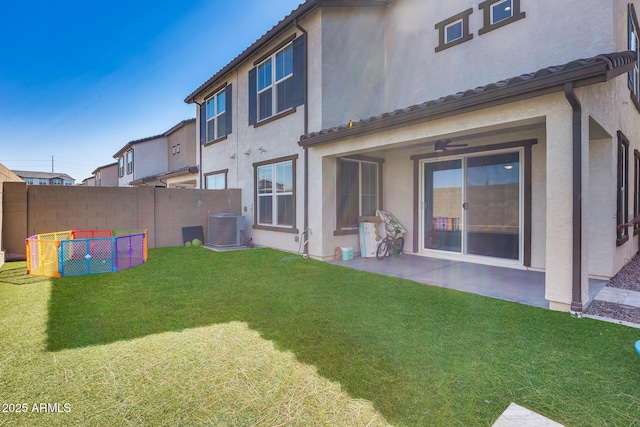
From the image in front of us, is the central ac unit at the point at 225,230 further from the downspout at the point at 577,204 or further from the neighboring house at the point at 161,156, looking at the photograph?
the downspout at the point at 577,204

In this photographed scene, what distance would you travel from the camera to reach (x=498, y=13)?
6.79 m

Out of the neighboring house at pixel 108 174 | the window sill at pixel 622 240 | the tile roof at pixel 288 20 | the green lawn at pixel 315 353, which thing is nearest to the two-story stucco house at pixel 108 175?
the neighboring house at pixel 108 174

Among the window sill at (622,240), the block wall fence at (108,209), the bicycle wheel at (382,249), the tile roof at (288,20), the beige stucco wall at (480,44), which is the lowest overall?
the bicycle wheel at (382,249)

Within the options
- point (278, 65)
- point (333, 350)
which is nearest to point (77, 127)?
point (278, 65)

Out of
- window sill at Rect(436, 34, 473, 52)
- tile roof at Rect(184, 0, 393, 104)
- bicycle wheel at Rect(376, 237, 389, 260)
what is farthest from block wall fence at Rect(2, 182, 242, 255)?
window sill at Rect(436, 34, 473, 52)

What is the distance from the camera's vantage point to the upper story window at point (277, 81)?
28.1ft

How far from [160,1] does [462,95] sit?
31.7 feet

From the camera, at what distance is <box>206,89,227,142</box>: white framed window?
1234 centimetres

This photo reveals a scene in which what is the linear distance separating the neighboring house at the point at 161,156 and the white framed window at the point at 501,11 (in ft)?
45.8

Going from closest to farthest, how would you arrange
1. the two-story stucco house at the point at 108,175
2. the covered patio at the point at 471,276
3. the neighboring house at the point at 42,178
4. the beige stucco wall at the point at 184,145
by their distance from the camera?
the covered patio at the point at 471,276, the beige stucco wall at the point at 184,145, the two-story stucco house at the point at 108,175, the neighboring house at the point at 42,178

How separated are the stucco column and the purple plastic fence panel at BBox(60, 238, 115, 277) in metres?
7.46

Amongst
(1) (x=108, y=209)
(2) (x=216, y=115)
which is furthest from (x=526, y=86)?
(2) (x=216, y=115)

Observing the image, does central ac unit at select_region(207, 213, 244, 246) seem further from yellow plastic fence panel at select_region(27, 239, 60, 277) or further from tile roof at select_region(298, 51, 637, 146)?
tile roof at select_region(298, 51, 637, 146)

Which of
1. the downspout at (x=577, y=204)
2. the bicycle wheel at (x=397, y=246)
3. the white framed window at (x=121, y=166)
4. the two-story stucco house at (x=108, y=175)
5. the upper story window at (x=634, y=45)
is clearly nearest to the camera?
the downspout at (x=577, y=204)
